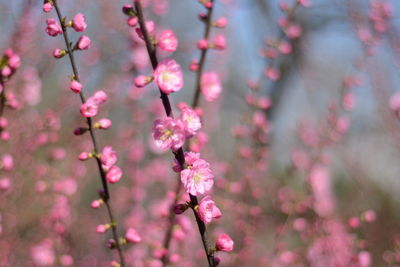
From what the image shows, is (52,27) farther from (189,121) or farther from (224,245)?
(224,245)

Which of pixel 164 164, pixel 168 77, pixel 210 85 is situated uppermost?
pixel 168 77

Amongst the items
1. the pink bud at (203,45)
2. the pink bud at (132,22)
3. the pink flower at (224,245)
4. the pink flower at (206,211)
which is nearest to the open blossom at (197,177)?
the pink flower at (206,211)

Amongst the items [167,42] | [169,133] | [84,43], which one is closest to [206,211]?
[169,133]

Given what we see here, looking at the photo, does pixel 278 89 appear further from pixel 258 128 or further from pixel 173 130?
pixel 173 130

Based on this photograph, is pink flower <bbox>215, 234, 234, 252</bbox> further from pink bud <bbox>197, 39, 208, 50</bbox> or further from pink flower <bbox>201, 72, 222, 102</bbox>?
pink bud <bbox>197, 39, 208, 50</bbox>

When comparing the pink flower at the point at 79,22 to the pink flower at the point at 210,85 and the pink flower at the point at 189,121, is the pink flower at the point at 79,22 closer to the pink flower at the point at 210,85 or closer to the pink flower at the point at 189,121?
the pink flower at the point at 189,121

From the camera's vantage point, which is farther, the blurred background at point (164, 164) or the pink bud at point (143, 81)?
the blurred background at point (164, 164)
